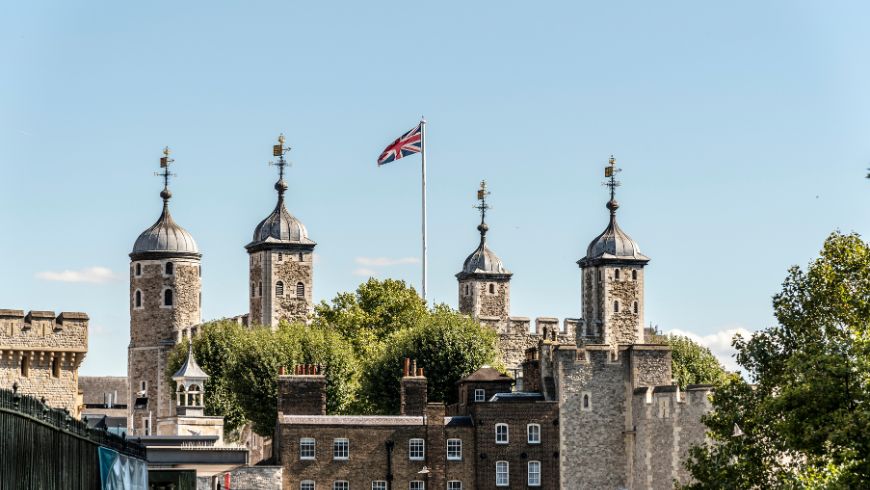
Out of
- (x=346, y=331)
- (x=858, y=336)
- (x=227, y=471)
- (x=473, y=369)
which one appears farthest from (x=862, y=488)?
(x=346, y=331)

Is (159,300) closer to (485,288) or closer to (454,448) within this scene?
(485,288)

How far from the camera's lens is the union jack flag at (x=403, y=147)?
89.1 meters

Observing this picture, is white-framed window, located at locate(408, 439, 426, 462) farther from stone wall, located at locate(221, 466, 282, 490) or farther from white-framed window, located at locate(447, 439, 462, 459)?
stone wall, located at locate(221, 466, 282, 490)

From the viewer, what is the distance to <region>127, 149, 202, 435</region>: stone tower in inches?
3697

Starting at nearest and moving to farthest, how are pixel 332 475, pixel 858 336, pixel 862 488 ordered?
pixel 862 488, pixel 858 336, pixel 332 475

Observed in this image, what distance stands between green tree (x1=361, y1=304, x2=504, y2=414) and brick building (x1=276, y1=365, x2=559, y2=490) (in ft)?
44.7

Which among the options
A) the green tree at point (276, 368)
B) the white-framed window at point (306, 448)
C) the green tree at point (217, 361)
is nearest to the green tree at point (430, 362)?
the green tree at point (276, 368)

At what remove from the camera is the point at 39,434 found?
26.9 m

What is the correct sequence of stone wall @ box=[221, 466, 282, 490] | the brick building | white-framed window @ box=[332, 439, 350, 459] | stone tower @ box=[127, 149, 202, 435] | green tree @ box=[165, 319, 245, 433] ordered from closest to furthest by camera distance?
stone wall @ box=[221, 466, 282, 490] < the brick building < white-framed window @ box=[332, 439, 350, 459] < green tree @ box=[165, 319, 245, 433] < stone tower @ box=[127, 149, 202, 435]

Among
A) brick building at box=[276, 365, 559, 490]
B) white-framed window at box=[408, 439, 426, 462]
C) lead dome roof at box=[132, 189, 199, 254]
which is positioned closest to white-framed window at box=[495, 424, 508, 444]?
brick building at box=[276, 365, 559, 490]

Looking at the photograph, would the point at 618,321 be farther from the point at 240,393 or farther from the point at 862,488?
the point at 862,488

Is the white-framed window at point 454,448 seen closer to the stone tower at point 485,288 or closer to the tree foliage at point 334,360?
the tree foliage at point 334,360

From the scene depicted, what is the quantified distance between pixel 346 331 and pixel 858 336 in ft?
188

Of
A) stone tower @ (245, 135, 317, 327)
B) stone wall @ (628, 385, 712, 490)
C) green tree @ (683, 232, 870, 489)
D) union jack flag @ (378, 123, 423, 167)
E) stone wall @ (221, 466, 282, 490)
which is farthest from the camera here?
stone tower @ (245, 135, 317, 327)
